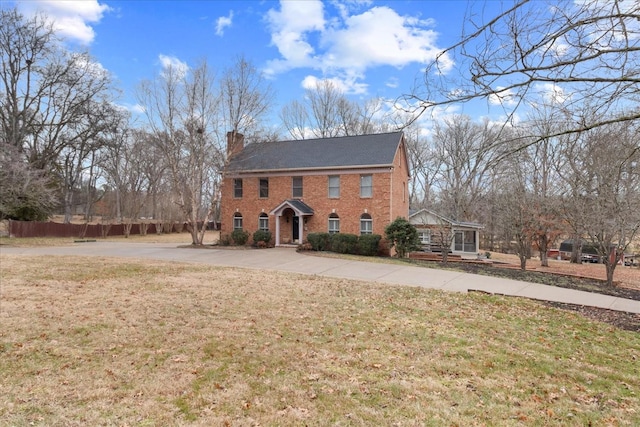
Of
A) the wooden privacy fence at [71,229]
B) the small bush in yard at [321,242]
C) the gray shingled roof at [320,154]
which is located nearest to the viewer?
the small bush in yard at [321,242]

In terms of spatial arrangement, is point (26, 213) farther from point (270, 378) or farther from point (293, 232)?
point (270, 378)

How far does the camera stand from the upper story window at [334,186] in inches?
892

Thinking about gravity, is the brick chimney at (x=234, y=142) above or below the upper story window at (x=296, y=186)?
above

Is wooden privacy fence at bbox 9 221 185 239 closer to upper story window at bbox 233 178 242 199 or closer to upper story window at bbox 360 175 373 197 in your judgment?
upper story window at bbox 233 178 242 199

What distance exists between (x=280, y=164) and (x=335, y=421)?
2171cm

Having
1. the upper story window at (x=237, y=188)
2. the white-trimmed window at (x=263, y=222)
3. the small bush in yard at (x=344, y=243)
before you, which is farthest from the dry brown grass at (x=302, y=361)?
the upper story window at (x=237, y=188)

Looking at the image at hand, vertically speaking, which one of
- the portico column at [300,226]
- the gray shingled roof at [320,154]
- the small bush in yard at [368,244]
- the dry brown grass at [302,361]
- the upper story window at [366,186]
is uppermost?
the gray shingled roof at [320,154]

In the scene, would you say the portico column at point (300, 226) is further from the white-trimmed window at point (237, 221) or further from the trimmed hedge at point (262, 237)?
the white-trimmed window at point (237, 221)

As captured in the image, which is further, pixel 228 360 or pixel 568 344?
pixel 568 344

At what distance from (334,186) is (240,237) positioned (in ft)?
22.3

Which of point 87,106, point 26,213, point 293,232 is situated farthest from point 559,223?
point 26,213

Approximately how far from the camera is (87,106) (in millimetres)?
32375

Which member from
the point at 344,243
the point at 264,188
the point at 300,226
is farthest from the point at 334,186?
the point at 264,188

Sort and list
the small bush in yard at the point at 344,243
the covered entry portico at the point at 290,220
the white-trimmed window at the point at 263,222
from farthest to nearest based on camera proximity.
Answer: the white-trimmed window at the point at 263,222 → the covered entry portico at the point at 290,220 → the small bush in yard at the point at 344,243
